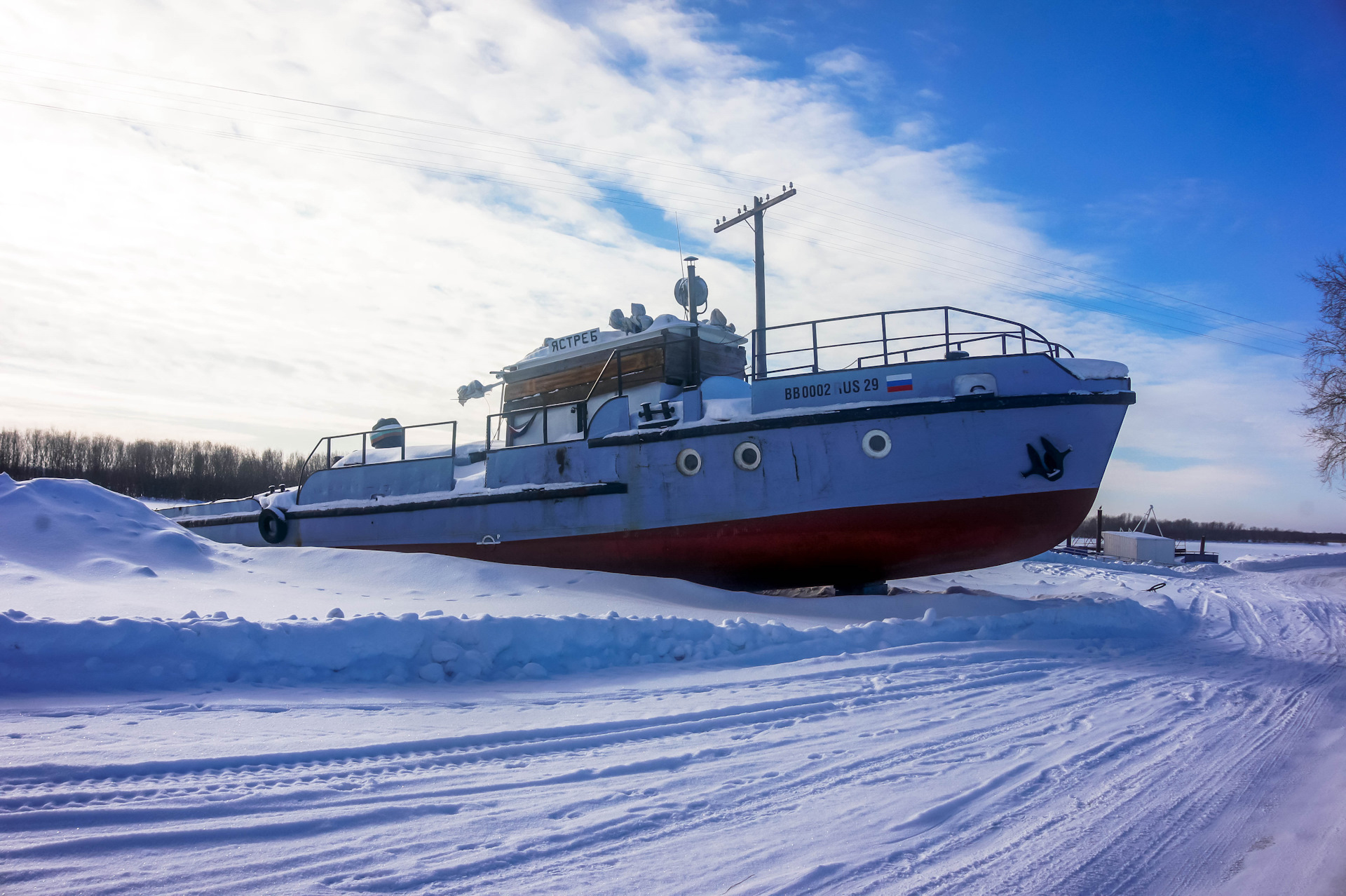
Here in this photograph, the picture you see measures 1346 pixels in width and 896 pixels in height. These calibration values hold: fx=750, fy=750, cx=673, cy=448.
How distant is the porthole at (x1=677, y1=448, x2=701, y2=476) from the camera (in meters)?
8.89

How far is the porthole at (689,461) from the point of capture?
8.89 metres

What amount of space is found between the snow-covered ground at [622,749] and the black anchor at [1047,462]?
1941 millimetres

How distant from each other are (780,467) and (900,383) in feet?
5.30

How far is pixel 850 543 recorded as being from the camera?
834cm

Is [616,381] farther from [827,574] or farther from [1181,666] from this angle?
[1181,666]

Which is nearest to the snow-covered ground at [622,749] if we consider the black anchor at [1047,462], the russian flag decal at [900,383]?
the black anchor at [1047,462]

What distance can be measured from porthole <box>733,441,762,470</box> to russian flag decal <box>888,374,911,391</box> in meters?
1.61

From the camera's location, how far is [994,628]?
20.3 feet

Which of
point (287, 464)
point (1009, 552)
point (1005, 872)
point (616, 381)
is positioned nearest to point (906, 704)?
point (1005, 872)

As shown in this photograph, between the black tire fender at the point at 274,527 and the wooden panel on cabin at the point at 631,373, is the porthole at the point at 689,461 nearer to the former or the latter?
the wooden panel on cabin at the point at 631,373

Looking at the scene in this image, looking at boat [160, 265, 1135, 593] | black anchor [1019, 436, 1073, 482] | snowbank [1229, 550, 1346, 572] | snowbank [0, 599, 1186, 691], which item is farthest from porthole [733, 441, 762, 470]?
snowbank [1229, 550, 1346, 572]

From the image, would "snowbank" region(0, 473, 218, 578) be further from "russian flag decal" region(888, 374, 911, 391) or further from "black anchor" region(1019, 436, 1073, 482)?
"black anchor" region(1019, 436, 1073, 482)

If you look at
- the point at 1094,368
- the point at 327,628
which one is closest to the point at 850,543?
the point at 1094,368

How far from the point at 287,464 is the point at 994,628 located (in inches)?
2257
